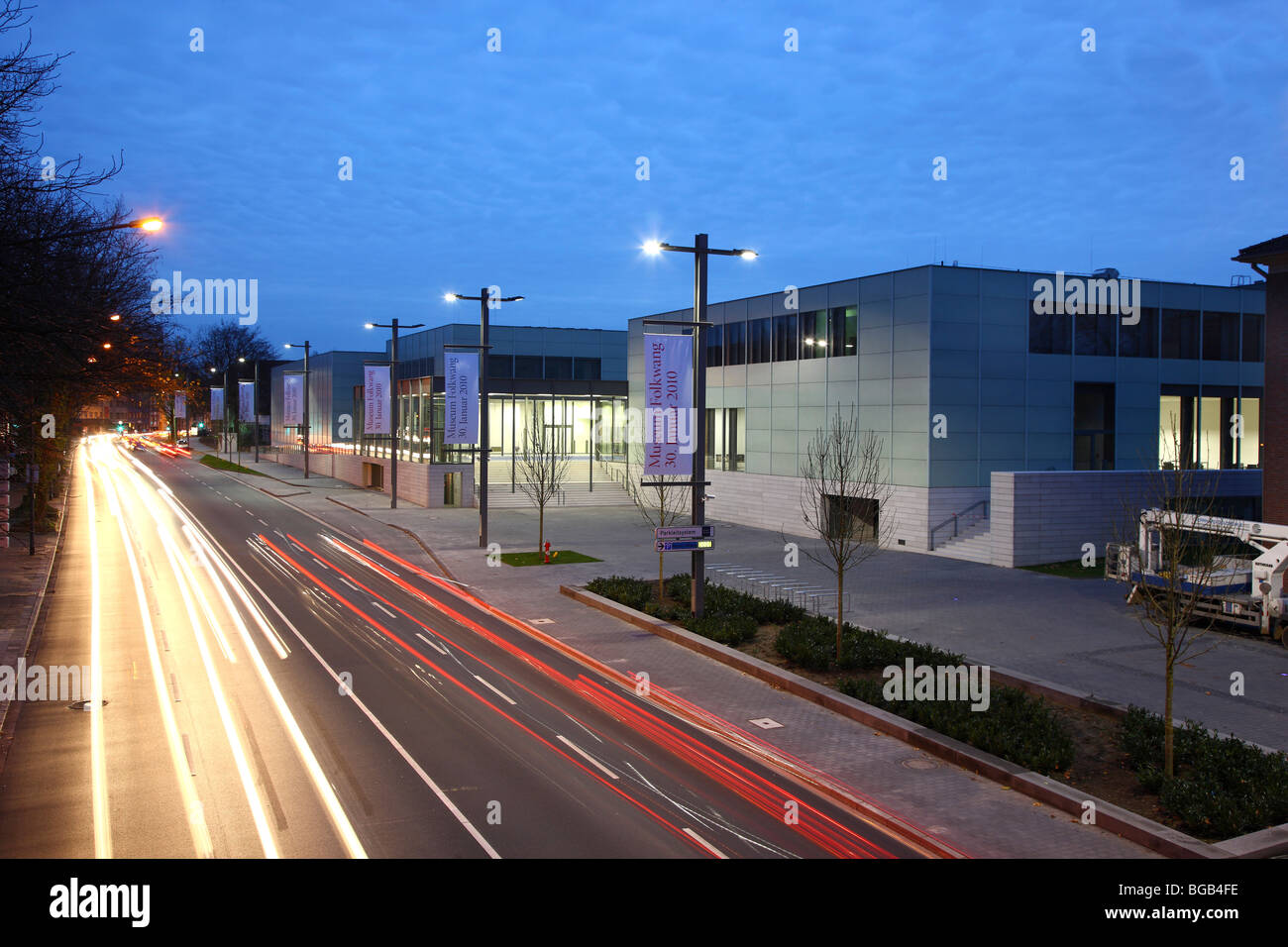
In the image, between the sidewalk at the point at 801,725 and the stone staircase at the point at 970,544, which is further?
the stone staircase at the point at 970,544

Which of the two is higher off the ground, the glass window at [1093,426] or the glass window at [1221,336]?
the glass window at [1221,336]

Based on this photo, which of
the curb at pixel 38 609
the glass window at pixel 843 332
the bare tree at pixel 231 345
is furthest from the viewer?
the bare tree at pixel 231 345

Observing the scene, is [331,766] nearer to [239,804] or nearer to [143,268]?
[239,804]

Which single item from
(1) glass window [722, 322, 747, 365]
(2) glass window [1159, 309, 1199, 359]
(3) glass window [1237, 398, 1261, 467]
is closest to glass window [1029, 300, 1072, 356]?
(2) glass window [1159, 309, 1199, 359]

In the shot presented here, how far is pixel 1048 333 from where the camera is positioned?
32.0 metres

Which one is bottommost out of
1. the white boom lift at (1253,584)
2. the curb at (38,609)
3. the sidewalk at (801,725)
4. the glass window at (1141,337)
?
the sidewalk at (801,725)

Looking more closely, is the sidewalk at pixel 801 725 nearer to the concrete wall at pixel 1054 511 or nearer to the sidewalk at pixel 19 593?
the concrete wall at pixel 1054 511

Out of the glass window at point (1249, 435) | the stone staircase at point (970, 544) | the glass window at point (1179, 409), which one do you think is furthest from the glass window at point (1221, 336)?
the stone staircase at point (970, 544)

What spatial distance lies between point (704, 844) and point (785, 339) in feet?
100.0

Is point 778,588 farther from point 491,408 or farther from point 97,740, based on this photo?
point 491,408

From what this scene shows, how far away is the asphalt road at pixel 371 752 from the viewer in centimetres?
891

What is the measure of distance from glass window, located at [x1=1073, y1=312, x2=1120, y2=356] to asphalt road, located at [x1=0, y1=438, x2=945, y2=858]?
23.5m

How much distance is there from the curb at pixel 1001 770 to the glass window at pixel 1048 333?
20493 millimetres
